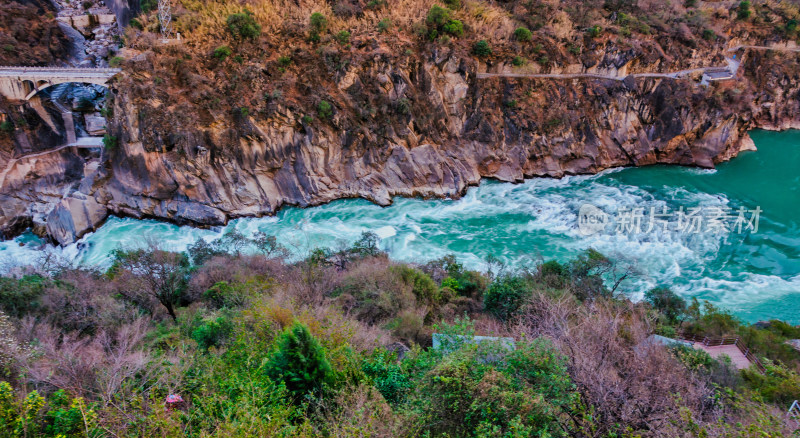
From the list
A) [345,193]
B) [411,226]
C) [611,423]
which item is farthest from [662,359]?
[345,193]

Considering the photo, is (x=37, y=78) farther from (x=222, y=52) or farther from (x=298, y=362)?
(x=298, y=362)

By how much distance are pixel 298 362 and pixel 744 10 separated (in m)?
44.4

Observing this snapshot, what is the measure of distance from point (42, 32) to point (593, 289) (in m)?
41.5

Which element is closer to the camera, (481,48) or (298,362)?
(298,362)

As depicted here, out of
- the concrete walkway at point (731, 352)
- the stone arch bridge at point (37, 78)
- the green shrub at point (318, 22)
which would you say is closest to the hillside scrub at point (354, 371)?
the concrete walkway at point (731, 352)

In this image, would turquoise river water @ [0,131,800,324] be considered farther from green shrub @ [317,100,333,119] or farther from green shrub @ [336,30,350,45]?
green shrub @ [336,30,350,45]

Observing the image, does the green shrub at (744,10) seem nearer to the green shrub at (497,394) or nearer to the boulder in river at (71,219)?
the green shrub at (497,394)

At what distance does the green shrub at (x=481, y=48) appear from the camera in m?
27.7

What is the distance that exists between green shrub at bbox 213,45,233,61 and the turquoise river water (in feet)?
32.2

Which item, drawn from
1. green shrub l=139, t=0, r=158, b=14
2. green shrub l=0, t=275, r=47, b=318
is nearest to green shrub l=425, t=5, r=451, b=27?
green shrub l=139, t=0, r=158, b=14

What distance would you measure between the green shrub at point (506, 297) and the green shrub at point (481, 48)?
18.5 metres

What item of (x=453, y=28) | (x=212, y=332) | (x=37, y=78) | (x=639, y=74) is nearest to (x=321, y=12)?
(x=453, y=28)

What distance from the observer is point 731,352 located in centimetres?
1229

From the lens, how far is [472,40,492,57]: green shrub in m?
27.7
